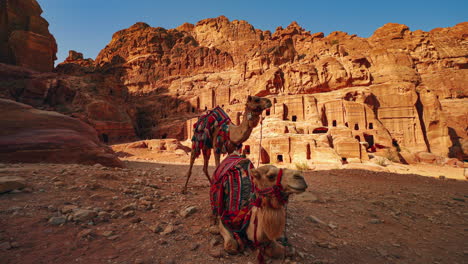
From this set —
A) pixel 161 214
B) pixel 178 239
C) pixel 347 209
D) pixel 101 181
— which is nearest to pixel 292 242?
pixel 178 239

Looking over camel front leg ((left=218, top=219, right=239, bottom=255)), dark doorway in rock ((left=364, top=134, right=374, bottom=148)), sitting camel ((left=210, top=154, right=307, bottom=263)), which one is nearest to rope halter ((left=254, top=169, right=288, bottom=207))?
sitting camel ((left=210, top=154, right=307, bottom=263))

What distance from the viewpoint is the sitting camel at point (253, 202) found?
6.14 ft

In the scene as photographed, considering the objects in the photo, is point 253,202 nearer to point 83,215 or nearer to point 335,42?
point 83,215

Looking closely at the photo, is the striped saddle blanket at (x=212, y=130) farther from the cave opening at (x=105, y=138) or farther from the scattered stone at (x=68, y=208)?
the cave opening at (x=105, y=138)

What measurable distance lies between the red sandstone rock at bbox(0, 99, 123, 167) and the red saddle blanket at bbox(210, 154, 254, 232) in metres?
6.17

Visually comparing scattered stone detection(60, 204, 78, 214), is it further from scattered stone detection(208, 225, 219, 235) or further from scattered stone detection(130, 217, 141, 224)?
scattered stone detection(208, 225, 219, 235)

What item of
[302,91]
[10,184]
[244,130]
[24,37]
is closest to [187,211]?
[244,130]

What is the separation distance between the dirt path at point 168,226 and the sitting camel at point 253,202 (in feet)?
0.89

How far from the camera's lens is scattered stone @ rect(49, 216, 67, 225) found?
2.59 meters

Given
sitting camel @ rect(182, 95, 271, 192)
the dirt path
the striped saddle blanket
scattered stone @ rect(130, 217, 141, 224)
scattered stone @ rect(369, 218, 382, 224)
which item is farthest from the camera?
the striped saddle blanket

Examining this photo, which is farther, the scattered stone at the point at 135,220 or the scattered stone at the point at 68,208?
the scattered stone at the point at 135,220

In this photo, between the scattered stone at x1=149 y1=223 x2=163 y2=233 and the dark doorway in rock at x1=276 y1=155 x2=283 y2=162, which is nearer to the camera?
the scattered stone at x1=149 y1=223 x2=163 y2=233

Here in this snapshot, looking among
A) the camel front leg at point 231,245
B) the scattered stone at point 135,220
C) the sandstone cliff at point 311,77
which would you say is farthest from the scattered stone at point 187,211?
the sandstone cliff at point 311,77

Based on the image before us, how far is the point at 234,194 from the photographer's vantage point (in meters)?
2.60
